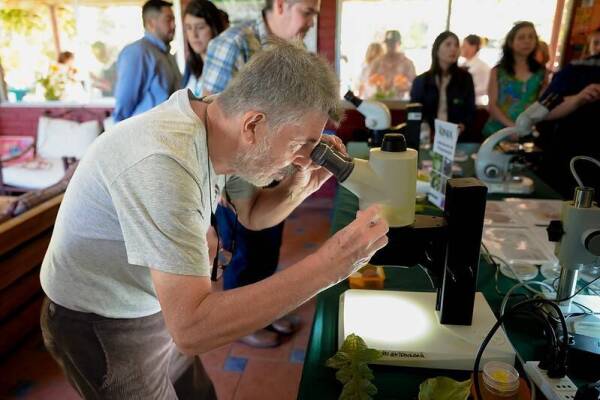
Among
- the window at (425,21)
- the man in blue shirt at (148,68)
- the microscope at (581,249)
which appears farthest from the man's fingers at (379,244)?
the window at (425,21)

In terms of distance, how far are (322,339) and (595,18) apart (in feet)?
13.7

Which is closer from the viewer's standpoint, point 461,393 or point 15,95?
point 461,393

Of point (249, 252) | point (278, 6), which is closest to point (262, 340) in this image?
point (249, 252)

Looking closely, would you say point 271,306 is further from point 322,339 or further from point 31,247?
point 31,247

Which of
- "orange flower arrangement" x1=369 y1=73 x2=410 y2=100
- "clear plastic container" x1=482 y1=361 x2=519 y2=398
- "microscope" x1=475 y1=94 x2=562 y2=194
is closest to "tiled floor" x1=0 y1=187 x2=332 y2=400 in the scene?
"microscope" x1=475 y1=94 x2=562 y2=194

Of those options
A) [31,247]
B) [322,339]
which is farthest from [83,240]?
[31,247]

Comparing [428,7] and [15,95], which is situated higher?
[428,7]

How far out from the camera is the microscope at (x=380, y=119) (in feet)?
7.18

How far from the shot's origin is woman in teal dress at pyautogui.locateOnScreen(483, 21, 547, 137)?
3.49m

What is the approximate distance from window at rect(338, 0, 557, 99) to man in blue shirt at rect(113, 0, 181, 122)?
1788 millimetres

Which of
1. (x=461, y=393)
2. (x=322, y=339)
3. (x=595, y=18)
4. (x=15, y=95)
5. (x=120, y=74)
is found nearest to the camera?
(x=461, y=393)

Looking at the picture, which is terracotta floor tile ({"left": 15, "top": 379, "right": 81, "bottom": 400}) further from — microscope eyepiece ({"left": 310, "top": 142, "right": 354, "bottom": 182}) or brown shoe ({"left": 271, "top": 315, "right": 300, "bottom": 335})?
microscope eyepiece ({"left": 310, "top": 142, "right": 354, "bottom": 182})

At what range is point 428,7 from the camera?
14.2 feet

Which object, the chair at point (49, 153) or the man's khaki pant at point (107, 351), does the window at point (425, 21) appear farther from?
the man's khaki pant at point (107, 351)
